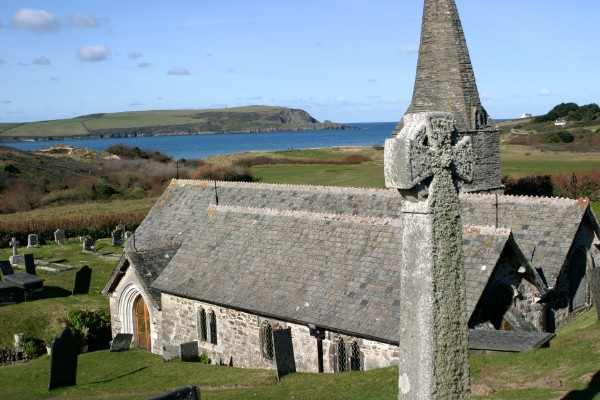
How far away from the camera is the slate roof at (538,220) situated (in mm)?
19797

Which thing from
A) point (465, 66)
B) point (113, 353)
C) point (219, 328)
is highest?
point (465, 66)

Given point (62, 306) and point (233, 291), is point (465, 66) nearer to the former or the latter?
point (233, 291)

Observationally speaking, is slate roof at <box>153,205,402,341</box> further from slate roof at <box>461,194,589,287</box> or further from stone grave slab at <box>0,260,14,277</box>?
stone grave slab at <box>0,260,14,277</box>

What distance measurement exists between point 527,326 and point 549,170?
37317 millimetres

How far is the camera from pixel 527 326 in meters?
17.5

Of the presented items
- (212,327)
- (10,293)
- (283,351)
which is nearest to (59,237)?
(10,293)

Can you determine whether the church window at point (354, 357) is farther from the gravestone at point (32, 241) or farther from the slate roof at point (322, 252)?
the gravestone at point (32, 241)

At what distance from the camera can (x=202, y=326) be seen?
2233 cm

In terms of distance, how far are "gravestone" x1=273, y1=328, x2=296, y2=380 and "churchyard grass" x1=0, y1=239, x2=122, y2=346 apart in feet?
42.1

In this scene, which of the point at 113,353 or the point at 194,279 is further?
the point at 113,353

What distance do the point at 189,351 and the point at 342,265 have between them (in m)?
6.29

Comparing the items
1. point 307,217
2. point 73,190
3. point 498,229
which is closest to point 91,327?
point 307,217

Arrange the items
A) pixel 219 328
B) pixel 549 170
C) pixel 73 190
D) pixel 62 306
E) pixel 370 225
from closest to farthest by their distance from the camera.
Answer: pixel 370 225, pixel 219 328, pixel 62 306, pixel 549 170, pixel 73 190

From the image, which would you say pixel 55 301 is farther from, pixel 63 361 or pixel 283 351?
pixel 283 351
